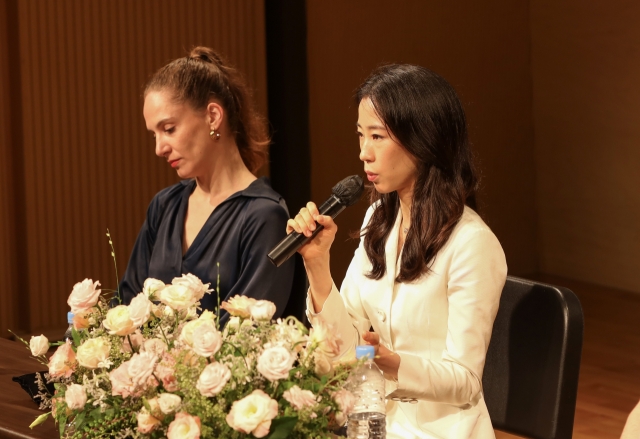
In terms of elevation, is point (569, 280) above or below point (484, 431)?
below

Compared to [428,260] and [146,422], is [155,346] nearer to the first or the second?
[146,422]

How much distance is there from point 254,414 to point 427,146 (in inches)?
35.2

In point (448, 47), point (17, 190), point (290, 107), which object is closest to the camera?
point (17, 190)

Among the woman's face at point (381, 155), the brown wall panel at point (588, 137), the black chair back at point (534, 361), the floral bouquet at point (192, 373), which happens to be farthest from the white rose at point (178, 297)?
the brown wall panel at point (588, 137)

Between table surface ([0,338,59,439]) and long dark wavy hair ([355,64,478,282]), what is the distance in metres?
0.79

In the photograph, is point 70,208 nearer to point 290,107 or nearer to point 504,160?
point 290,107

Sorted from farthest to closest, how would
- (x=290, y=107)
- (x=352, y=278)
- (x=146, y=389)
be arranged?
(x=290, y=107) < (x=352, y=278) < (x=146, y=389)

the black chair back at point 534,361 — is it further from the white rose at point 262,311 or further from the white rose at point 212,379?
the white rose at point 212,379

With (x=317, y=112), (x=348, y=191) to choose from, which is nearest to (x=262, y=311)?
(x=348, y=191)

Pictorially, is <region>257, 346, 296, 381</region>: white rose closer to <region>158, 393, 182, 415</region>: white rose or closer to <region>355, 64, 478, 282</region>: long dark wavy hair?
<region>158, 393, 182, 415</region>: white rose

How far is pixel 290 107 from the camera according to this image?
231 inches

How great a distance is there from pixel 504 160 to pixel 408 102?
5.34 meters

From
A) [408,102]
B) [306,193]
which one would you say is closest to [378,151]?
[408,102]

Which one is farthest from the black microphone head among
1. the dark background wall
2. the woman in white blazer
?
the dark background wall
